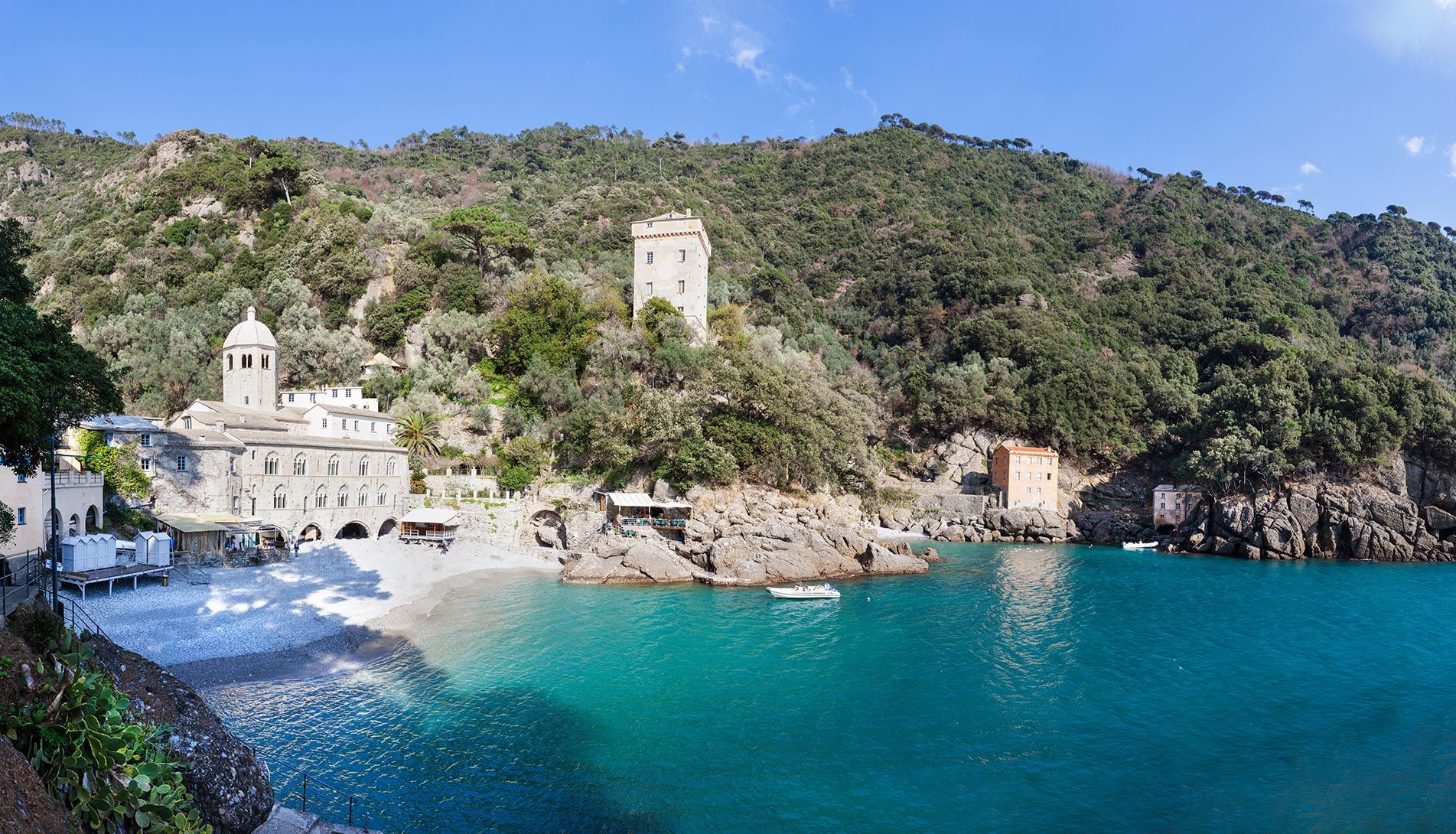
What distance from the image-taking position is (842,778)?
46.6ft

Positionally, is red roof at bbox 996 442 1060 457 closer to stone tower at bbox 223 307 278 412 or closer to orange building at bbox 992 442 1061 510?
orange building at bbox 992 442 1061 510

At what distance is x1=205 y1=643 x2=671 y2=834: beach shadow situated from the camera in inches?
485

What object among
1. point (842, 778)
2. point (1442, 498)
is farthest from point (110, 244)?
point (1442, 498)

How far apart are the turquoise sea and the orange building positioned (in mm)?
26775

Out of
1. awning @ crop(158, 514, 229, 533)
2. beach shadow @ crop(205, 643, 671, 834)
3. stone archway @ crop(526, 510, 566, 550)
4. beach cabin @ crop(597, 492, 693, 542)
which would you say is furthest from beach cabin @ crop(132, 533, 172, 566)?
beach cabin @ crop(597, 492, 693, 542)

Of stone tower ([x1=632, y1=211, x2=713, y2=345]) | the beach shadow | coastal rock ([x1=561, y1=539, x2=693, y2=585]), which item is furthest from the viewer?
stone tower ([x1=632, y1=211, x2=713, y2=345])

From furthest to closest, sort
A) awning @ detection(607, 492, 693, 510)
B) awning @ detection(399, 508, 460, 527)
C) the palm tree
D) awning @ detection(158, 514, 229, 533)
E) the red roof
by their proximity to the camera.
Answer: the red roof, the palm tree, awning @ detection(607, 492, 693, 510), awning @ detection(399, 508, 460, 527), awning @ detection(158, 514, 229, 533)

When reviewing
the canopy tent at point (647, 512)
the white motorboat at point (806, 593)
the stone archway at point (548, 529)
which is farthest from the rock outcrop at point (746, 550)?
the stone archway at point (548, 529)

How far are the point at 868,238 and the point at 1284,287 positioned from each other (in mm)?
49034

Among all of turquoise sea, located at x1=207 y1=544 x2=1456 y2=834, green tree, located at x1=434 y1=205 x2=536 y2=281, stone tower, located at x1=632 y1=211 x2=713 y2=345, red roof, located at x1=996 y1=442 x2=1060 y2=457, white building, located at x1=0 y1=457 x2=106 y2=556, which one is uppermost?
green tree, located at x1=434 y1=205 x2=536 y2=281

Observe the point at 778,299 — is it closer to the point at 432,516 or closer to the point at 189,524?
the point at 432,516

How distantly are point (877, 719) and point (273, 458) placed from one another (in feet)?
95.6

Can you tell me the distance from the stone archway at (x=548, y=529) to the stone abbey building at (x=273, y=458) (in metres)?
7.26

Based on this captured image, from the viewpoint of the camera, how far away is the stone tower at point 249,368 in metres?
39.7
